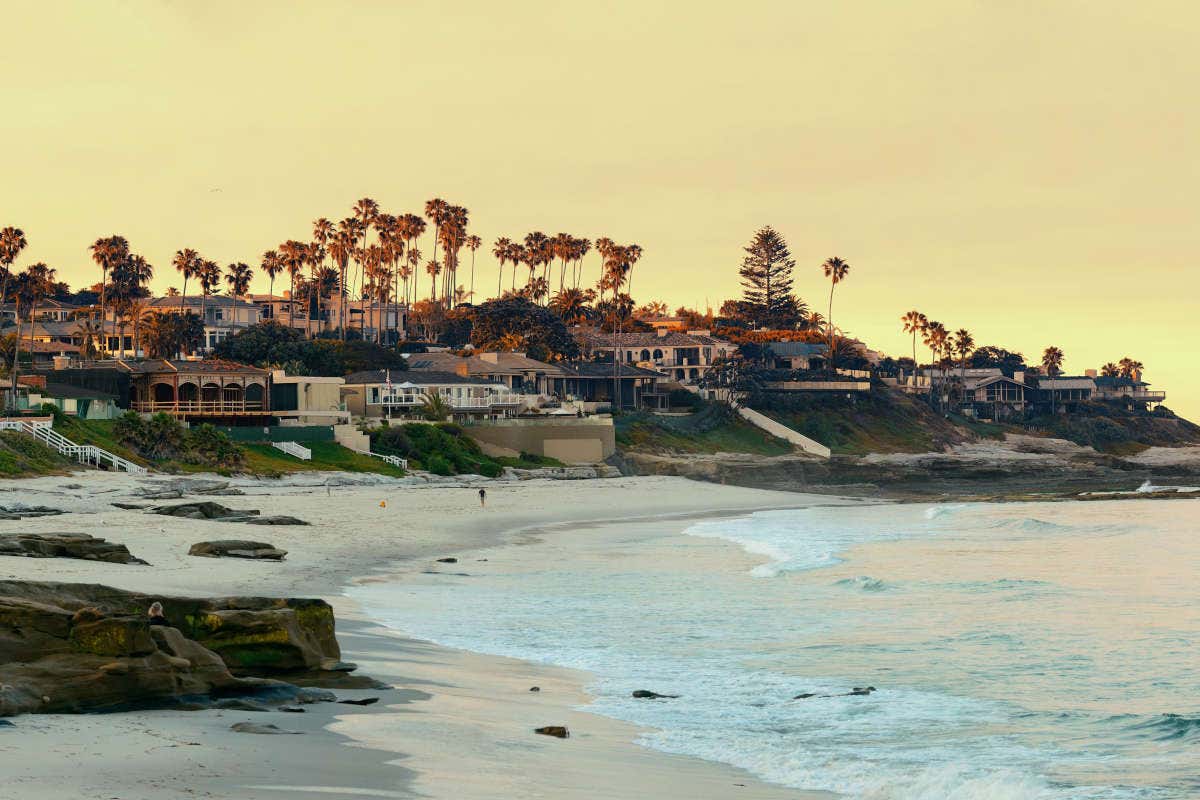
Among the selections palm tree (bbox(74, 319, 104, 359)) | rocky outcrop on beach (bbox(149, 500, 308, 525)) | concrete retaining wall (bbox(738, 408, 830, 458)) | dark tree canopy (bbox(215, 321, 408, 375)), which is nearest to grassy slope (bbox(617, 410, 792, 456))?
concrete retaining wall (bbox(738, 408, 830, 458))

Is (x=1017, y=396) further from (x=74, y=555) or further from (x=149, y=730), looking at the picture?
(x=149, y=730)

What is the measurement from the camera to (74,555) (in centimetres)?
3138

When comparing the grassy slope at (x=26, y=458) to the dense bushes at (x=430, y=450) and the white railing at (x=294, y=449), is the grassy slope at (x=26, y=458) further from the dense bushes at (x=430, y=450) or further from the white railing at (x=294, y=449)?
the dense bushes at (x=430, y=450)

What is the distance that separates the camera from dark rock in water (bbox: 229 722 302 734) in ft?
50.0

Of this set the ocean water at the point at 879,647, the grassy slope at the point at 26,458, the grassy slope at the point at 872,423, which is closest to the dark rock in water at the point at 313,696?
the ocean water at the point at 879,647

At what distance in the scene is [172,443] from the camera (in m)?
74.3

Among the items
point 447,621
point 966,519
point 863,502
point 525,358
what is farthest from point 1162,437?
point 447,621

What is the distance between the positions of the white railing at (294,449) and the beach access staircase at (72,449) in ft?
49.1

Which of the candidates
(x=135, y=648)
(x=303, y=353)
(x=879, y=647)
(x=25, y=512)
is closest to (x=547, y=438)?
(x=303, y=353)

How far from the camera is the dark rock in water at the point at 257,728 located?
15.2 m

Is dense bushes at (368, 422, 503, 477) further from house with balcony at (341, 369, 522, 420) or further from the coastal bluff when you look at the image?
the coastal bluff

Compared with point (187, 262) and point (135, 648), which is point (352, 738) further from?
point (187, 262)

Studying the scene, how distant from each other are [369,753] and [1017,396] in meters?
190

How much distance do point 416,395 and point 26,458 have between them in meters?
49.1
